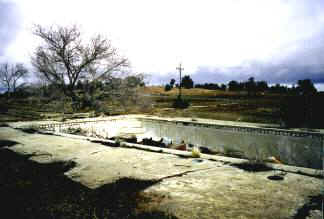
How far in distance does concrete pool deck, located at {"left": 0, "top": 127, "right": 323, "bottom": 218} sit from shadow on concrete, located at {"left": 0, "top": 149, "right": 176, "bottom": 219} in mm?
131

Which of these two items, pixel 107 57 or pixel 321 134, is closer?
pixel 321 134

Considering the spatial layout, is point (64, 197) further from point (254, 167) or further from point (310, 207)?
point (254, 167)

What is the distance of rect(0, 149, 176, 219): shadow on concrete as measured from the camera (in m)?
2.01

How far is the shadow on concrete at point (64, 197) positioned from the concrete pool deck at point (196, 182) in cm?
13

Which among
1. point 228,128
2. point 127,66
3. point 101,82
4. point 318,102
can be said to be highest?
point 127,66

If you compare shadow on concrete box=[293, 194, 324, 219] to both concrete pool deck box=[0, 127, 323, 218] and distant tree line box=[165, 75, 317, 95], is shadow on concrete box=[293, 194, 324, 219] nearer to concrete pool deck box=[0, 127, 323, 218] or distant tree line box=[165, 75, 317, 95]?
concrete pool deck box=[0, 127, 323, 218]

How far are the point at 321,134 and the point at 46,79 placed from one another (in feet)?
43.1

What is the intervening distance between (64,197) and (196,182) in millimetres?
1495

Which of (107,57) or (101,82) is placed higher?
(107,57)

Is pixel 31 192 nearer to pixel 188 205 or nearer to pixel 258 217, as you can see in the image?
pixel 188 205

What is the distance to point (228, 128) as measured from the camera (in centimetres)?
797

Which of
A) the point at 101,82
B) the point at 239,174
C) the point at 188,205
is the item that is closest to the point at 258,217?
the point at 188,205

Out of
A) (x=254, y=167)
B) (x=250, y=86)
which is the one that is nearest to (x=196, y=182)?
(x=254, y=167)

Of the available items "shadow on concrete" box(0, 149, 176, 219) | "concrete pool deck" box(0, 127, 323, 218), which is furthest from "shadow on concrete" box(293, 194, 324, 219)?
"shadow on concrete" box(0, 149, 176, 219)
